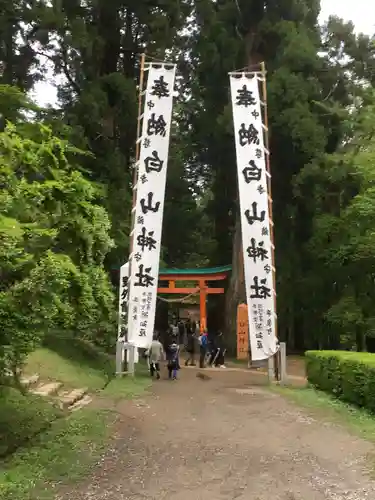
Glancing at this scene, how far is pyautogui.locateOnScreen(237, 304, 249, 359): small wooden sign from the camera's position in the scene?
18.6 meters

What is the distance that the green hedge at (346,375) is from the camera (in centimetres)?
843

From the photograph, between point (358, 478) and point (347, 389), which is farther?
point (347, 389)

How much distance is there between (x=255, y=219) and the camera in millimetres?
12477

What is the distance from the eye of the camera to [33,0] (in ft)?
51.9

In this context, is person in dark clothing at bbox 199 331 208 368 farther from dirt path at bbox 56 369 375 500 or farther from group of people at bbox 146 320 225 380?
dirt path at bbox 56 369 375 500

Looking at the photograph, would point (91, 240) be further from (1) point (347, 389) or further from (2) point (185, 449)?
(1) point (347, 389)

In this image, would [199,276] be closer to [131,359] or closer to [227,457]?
[131,359]

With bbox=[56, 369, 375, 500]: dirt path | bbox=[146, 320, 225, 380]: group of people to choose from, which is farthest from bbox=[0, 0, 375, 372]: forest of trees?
bbox=[56, 369, 375, 500]: dirt path

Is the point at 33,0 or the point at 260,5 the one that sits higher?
the point at 260,5

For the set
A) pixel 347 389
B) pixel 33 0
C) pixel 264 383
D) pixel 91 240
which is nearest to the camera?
pixel 91 240

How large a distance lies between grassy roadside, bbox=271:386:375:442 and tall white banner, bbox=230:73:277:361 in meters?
1.45

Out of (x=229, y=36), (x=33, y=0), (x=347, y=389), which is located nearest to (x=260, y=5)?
(x=229, y=36)

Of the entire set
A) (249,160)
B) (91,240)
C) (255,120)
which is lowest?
(91,240)

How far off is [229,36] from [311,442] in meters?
17.8
